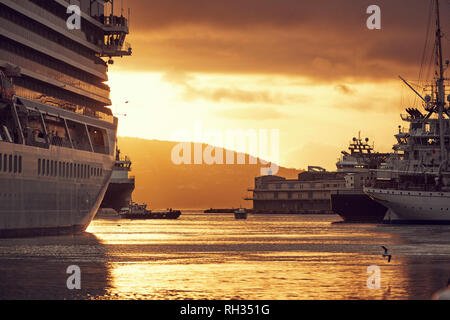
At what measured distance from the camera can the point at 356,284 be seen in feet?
137

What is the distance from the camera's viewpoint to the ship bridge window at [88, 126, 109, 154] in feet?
336

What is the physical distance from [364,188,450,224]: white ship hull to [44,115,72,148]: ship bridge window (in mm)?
63951

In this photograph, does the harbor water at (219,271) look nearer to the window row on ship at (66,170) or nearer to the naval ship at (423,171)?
the window row on ship at (66,170)

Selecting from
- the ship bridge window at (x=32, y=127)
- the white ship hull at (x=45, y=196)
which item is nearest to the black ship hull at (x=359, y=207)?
the white ship hull at (x=45, y=196)

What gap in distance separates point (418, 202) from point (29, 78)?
2847 inches

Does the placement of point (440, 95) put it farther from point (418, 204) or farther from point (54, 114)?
point (54, 114)

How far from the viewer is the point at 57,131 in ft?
305

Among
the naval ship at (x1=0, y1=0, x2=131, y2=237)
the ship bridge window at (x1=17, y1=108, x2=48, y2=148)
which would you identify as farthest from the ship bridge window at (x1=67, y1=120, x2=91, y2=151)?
the ship bridge window at (x1=17, y1=108, x2=48, y2=148)

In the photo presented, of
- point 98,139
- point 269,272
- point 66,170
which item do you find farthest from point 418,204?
point 269,272

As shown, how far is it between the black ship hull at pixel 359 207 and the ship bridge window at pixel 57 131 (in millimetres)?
79971

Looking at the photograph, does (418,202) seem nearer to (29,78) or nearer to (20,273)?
(29,78)

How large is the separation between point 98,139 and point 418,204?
188 ft
